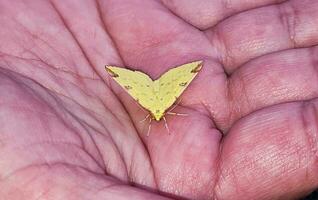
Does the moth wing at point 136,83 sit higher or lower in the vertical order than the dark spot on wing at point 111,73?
lower

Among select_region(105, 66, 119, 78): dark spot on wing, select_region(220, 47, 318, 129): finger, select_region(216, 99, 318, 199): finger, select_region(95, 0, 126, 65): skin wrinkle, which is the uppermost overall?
select_region(95, 0, 126, 65): skin wrinkle

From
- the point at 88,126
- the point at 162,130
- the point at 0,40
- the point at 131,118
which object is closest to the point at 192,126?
the point at 162,130

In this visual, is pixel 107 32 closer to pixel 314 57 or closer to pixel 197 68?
pixel 197 68

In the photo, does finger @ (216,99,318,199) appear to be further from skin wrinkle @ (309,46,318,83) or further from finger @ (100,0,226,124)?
finger @ (100,0,226,124)

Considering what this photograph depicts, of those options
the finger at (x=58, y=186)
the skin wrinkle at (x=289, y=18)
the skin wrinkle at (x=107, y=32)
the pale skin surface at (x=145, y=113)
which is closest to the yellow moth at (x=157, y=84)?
the pale skin surface at (x=145, y=113)

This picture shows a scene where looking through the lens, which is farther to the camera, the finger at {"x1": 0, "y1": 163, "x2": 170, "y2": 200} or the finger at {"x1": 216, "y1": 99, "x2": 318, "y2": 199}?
the finger at {"x1": 216, "y1": 99, "x2": 318, "y2": 199}

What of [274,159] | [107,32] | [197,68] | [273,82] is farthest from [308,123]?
[107,32]

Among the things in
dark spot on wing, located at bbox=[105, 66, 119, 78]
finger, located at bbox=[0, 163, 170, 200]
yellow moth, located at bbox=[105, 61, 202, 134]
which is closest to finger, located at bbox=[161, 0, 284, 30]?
yellow moth, located at bbox=[105, 61, 202, 134]

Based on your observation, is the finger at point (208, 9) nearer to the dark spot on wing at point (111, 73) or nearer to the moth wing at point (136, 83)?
the moth wing at point (136, 83)
